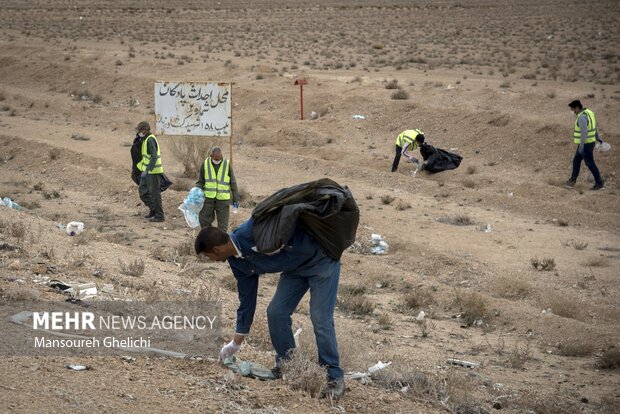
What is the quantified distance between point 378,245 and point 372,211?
7.57 feet

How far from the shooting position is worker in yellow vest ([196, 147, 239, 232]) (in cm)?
1313

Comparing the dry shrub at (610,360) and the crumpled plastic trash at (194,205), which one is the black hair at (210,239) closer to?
the dry shrub at (610,360)

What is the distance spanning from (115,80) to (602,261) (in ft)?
76.8

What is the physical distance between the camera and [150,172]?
49.6 ft

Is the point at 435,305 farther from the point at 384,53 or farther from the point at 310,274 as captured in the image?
the point at 384,53

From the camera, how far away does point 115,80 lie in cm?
3288

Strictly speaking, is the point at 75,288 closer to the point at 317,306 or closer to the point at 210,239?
the point at 210,239

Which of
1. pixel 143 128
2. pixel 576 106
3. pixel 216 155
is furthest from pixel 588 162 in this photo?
pixel 143 128

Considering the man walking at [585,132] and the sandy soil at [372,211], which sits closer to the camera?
the sandy soil at [372,211]

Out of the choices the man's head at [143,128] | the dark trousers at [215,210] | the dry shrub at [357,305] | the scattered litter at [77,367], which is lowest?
the dry shrub at [357,305]

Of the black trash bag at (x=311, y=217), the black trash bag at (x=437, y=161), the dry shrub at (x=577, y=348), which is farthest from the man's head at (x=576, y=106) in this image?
the black trash bag at (x=311, y=217)

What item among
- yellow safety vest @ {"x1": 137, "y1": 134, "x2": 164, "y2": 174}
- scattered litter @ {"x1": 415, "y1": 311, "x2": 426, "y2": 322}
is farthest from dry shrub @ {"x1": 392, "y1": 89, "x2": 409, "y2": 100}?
scattered litter @ {"x1": 415, "y1": 311, "x2": 426, "y2": 322}

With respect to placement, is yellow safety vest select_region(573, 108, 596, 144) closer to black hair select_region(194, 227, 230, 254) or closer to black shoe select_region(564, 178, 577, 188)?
black shoe select_region(564, 178, 577, 188)

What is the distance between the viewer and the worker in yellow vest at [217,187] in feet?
43.1
